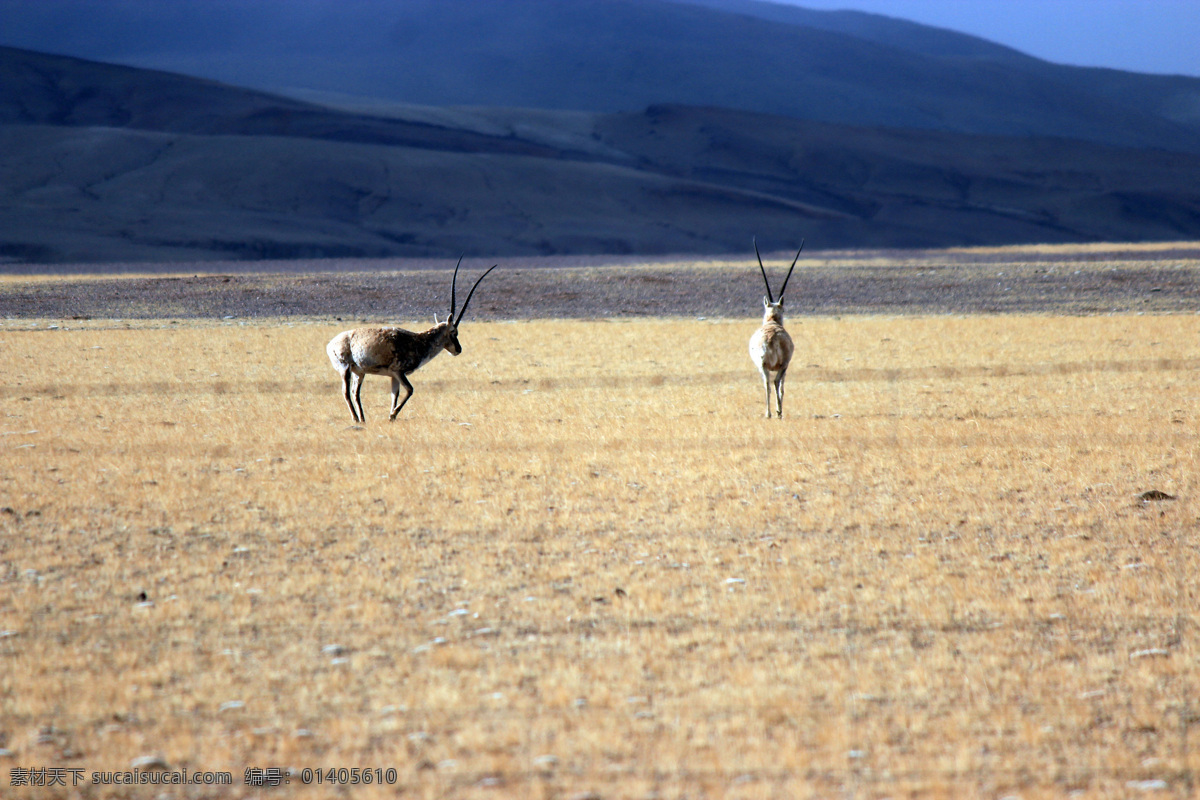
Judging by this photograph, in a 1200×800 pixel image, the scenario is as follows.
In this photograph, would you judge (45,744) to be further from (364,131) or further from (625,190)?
(364,131)

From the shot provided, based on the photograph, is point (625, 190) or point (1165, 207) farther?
point (1165, 207)

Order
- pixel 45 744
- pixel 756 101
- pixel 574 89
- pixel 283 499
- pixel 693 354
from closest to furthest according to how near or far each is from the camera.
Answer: pixel 45 744
pixel 283 499
pixel 693 354
pixel 756 101
pixel 574 89

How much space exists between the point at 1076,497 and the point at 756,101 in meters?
182

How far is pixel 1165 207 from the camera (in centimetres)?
11294

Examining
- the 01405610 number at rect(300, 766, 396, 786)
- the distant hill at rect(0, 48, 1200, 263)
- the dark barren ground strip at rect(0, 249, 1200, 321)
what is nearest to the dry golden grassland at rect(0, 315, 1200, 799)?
the 01405610 number at rect(300, 766, 396, 786)

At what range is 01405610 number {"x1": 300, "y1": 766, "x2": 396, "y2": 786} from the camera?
4.45 m

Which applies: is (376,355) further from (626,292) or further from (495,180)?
(495,180)

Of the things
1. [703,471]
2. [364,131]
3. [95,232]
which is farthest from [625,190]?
[703,471]

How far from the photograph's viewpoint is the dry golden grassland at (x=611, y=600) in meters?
4.66

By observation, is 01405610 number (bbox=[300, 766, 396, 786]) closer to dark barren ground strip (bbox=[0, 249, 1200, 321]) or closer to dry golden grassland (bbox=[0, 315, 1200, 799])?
dry golden grassland (bbox=[0, 315, 1200, 799])

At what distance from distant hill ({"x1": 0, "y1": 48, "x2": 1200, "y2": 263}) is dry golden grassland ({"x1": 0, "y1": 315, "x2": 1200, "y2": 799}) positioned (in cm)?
5504

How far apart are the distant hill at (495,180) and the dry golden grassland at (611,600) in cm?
5504

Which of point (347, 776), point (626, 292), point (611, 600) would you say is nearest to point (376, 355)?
point (611, 600)

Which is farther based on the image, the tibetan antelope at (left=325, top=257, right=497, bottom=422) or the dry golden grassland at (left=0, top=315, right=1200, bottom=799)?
the tibetan antelope at (left=325, top=257, right=497, bottom=422)
